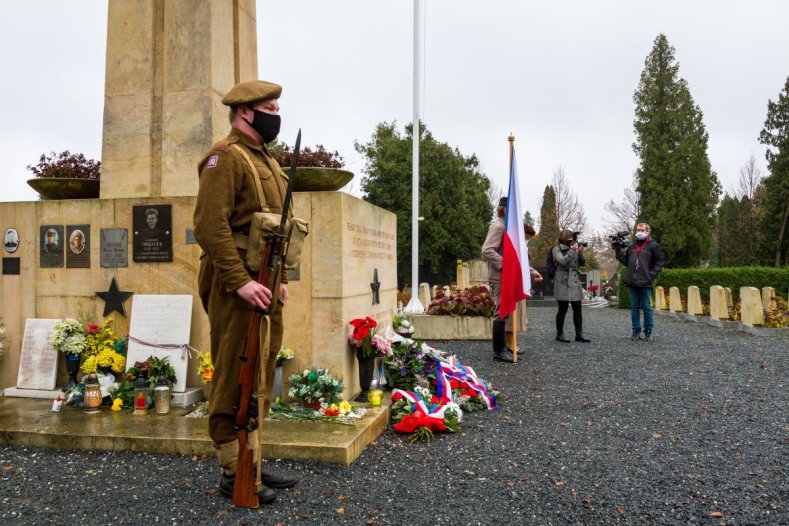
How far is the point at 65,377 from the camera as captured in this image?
18.0ft

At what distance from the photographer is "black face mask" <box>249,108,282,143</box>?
3.40m

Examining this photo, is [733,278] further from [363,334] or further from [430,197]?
[430,197]

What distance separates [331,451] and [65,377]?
9.69 ft

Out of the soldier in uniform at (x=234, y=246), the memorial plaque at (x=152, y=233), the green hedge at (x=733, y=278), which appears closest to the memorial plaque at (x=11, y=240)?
the memorial plaque at (x=152, y=233)

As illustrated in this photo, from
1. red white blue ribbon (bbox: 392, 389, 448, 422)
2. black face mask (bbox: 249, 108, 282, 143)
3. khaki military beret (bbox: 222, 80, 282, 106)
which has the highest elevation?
khaki military beret (bbox: 222, 80, 282, 106)

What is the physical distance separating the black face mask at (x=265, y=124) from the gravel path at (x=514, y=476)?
197 centimetres

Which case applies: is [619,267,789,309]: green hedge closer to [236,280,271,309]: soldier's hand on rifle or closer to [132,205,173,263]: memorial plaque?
[132,205,173,263]: memorial plaque

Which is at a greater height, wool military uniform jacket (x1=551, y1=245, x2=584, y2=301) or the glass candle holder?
wool military uniform jacket (x1=551, y1=245, x2=584, y2=301)

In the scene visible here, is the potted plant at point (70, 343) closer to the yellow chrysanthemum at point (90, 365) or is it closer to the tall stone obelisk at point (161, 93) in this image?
the yellow chrysanthemum at point (90, 365)

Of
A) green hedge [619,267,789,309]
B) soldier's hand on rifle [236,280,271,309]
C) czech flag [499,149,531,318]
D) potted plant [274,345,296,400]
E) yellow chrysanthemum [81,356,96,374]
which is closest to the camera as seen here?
soldier's hand on rifle [236,280,271,309]

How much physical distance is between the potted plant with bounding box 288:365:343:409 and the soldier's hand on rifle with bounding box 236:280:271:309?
6.29 feet

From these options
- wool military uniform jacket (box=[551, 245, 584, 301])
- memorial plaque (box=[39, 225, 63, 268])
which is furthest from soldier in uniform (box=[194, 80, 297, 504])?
→ wool military uniform jacket (box=[551, 245, 584, 301])

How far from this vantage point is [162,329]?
5.29 m

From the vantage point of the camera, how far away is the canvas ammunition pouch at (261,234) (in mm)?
3158
